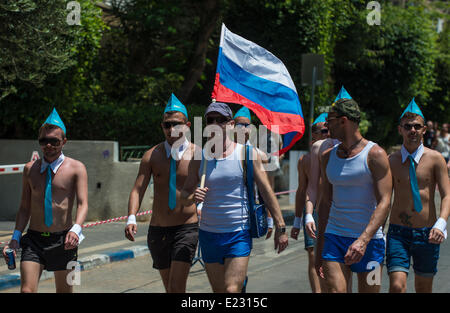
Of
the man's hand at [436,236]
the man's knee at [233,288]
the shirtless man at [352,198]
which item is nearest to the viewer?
the shirtless man at [352,198]

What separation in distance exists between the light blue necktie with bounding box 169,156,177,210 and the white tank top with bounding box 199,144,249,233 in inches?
23.6

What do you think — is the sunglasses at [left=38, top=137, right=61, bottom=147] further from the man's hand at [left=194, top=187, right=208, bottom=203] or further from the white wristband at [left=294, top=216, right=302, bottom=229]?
the white wristband at [left=294, top=216, right=302, bottom=229]

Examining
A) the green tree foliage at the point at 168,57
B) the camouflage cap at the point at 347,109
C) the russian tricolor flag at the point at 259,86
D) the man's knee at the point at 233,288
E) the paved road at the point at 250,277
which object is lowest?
the paved road at the point at 250,277

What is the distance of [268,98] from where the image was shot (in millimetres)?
7039

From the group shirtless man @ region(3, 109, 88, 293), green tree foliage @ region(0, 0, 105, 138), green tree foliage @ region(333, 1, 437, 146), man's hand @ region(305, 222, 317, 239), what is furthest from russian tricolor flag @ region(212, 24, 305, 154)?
green tree foliage @ region(333, 1, 437, 146)

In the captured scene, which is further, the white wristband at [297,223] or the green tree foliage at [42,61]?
the green tree foliage at [42,61]

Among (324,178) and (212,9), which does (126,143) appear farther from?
(324,178)

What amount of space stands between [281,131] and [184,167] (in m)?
1.12

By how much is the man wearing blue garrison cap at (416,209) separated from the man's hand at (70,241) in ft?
8.47

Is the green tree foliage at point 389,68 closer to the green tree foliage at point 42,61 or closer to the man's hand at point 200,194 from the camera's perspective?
the green tree foliage at point 42,61

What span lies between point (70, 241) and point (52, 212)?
311mm

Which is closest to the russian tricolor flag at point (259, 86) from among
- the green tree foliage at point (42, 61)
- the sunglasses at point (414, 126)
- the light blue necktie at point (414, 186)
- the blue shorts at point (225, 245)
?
the sunglasses at point (414, 126)

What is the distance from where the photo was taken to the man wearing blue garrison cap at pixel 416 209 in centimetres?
583
